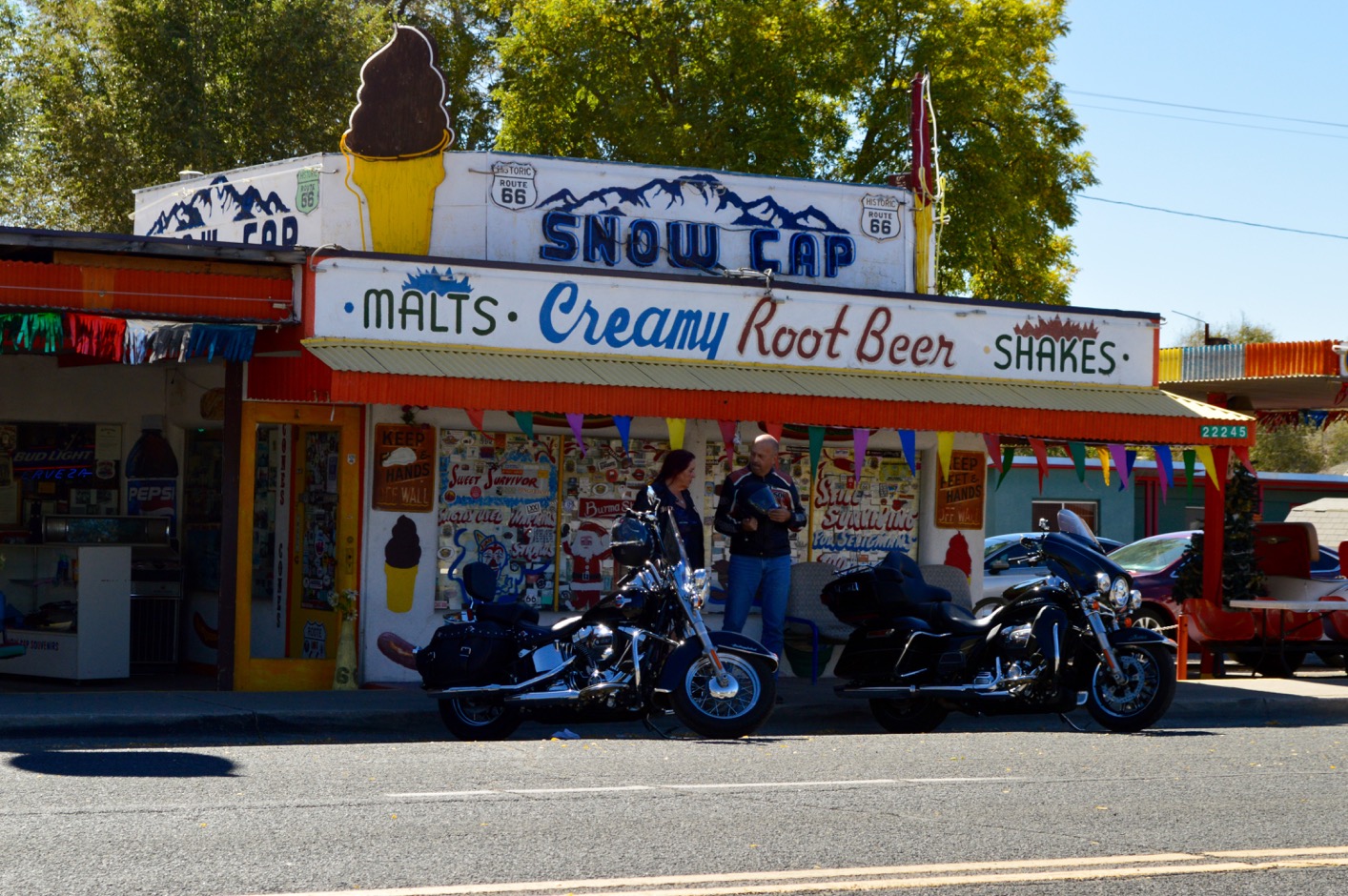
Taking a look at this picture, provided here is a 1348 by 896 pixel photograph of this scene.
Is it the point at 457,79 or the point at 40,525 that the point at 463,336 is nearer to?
the point at 40,525

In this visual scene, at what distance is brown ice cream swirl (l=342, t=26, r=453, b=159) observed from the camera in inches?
545

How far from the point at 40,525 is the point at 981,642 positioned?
8.54 metres

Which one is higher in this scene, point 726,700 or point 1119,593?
point 1119,593

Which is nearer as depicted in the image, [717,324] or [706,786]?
[706,786]

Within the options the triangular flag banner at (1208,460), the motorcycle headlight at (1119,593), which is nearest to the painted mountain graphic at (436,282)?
the motorcycle headlight at (1119,593)

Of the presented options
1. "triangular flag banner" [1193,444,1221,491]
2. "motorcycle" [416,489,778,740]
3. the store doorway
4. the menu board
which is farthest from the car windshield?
"motorcycle" [416,489,778,740]

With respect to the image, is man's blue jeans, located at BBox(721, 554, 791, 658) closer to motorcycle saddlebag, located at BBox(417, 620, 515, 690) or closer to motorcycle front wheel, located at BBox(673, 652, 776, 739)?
motorcycle front wheel, located at BBox(673, 652, 776, 739)

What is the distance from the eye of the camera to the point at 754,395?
44.5 feet

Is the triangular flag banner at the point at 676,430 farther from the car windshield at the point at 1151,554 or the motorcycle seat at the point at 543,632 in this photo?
the car windshield at the point at 1151,554

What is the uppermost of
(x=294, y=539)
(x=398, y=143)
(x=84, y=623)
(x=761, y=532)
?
(x=398, y=143)

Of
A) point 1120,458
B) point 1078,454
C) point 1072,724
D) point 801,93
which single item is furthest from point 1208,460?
point 801,93

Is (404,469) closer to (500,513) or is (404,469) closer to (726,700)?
(500,513)

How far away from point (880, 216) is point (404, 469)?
5286 millimetres

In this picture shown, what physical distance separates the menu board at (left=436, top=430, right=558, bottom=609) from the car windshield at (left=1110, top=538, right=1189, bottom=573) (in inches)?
398
